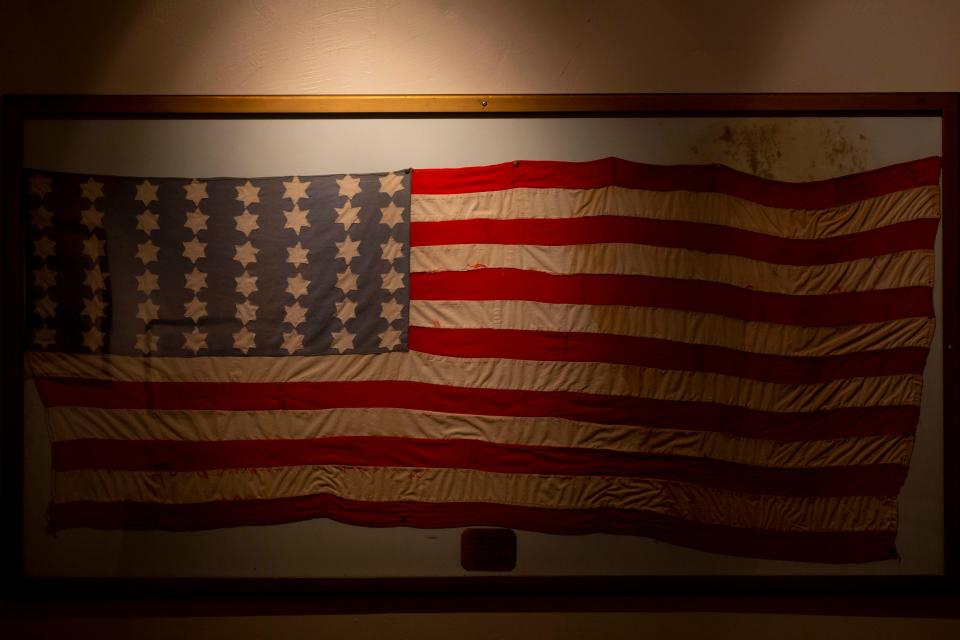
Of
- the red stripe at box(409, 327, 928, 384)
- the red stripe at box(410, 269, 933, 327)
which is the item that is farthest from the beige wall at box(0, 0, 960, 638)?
the red stripe at box(409, 327, 928, 384)

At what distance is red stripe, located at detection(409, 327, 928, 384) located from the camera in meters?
1.76

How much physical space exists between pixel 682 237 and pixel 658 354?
337 mm

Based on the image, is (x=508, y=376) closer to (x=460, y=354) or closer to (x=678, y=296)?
(x=460, y=354)

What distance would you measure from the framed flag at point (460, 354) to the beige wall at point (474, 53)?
0.08 metres

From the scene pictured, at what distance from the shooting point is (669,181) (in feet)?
5.85

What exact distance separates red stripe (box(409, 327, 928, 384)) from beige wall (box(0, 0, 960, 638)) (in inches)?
27.1

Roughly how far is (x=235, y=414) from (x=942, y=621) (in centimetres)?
210

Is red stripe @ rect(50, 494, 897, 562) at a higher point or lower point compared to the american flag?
lower

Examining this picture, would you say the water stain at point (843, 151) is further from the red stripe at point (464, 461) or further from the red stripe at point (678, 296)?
the red stripe at point (464, 461)

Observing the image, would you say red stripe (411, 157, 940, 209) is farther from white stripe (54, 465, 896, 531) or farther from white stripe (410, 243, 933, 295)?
white stripe (54, 465, 896, 531)

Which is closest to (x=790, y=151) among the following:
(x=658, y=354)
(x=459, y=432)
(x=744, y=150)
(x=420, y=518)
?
(x=744, y=150)

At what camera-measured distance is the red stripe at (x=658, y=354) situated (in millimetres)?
1764

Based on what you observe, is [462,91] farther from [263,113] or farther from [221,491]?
[221,491]

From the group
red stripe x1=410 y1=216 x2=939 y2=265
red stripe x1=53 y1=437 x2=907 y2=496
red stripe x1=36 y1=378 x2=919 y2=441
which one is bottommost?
red stripe x1=53 y1=437 x2=907 y2=496
